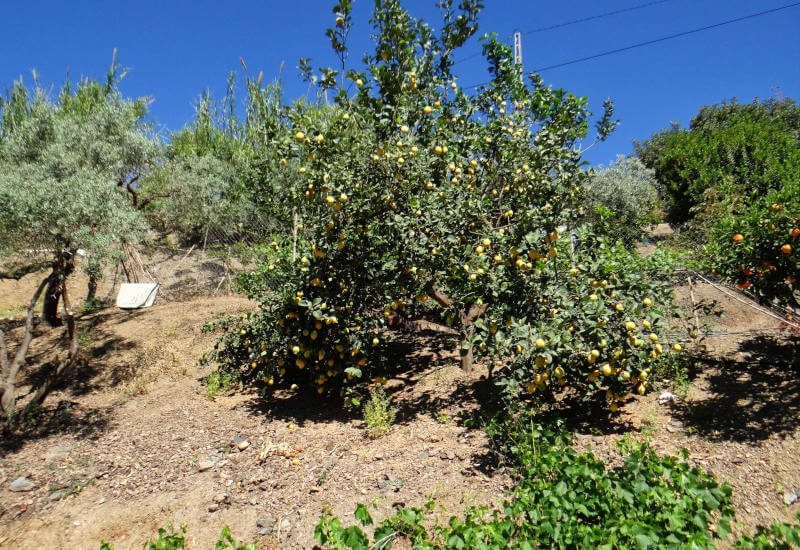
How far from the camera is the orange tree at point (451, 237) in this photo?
3.56 m

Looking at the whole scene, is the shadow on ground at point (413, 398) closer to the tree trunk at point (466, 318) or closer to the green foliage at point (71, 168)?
the tree trunk at point (466, 318)

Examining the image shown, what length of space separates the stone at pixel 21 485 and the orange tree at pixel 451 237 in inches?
87.2

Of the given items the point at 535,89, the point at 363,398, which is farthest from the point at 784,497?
the point at 535,89

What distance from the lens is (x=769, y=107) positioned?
2361cm

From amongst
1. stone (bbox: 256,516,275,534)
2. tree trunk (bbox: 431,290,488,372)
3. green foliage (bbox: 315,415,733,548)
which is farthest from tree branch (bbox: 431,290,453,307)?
stone (bbox: 256,516,275,534)

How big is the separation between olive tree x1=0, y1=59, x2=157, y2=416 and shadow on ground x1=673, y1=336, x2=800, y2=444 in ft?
20.8

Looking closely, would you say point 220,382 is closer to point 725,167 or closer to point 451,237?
point 451,237

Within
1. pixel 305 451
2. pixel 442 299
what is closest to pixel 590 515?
pixel 305 451

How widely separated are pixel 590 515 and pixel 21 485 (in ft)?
15.4

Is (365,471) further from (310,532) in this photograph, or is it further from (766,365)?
(766,365)

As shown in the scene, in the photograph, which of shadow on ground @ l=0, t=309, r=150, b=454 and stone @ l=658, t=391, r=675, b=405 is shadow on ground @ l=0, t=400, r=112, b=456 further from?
stone @ l=658, t=391, r=675, b=405

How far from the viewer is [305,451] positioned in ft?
13.8

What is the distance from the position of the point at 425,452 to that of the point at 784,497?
2511 mm

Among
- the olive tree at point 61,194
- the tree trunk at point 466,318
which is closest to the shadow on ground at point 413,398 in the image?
the tree trunk at point 466,318
